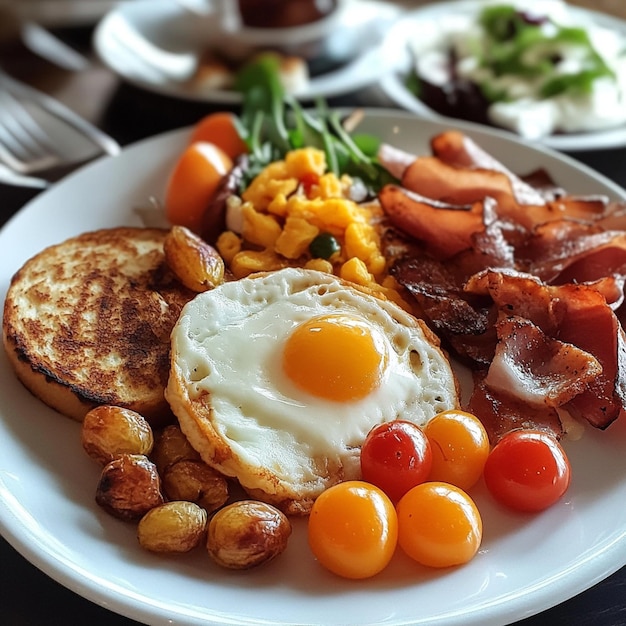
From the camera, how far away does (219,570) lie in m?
1.64

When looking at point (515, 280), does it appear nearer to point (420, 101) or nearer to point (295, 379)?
point (295, 379)

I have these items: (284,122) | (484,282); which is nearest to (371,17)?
Answer: (284,122)

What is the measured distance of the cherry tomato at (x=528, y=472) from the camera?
1.72 m

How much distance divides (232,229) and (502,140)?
4.21 feet

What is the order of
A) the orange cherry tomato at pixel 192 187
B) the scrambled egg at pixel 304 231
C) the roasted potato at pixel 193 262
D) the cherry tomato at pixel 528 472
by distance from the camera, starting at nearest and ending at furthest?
the cherry tomato at pixel 528 472 → the roasted potato at pixel 193 262 → the scrambled egg at pixel 304 231 → the orange cherry tomato at pixel 192 187

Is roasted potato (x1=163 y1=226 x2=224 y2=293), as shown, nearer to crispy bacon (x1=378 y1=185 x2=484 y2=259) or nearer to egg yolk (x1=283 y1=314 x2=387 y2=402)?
egg yolk (x1=283 y1=314 x2=387 y2=402)

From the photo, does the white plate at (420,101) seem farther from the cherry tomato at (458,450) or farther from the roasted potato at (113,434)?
the roasted potato at (113,434)

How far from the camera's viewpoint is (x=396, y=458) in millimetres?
1705

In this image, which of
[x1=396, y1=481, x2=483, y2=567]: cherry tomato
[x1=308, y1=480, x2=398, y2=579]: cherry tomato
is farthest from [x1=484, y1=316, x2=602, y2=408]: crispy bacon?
[x1=308, y1=480, x2=398, y2=579]: cherry tomato

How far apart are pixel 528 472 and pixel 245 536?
2.12ft

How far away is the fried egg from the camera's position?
5.87ft

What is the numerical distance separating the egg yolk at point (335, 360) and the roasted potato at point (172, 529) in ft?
1.43

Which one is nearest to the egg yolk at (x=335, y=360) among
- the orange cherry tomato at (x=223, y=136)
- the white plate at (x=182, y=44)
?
the orange cherry tomato at (x=223, y=136)

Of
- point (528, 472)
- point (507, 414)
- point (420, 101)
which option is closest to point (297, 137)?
point (420, 101)
